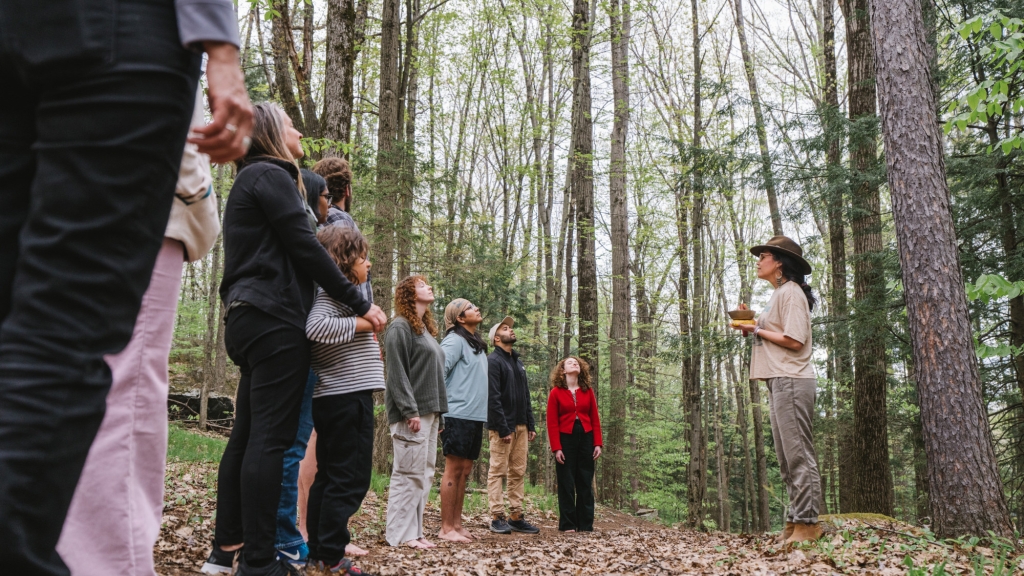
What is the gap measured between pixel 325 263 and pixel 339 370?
96cm

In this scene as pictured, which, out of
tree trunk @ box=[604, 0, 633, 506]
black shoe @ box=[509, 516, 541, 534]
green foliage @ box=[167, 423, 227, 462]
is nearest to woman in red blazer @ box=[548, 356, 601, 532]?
black shoe @ box=[509, 516, 541, 534]

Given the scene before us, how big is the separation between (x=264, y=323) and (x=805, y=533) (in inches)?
199

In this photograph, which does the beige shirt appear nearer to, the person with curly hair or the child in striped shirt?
the person with curly hair

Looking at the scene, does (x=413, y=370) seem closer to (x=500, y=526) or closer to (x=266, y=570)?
(x=500, y=526)

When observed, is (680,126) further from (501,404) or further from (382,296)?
(501,404)

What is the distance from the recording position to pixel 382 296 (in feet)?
37.7

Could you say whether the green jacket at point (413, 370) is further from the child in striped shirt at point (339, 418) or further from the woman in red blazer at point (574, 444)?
the woman in red blazer at point (574, 444)

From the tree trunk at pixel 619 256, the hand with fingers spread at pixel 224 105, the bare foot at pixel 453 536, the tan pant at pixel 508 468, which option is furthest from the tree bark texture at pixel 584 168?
the hand with fingers spread at pixel 224 105

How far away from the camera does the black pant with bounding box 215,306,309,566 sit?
123 inches

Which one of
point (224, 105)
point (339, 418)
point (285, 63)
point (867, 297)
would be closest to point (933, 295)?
point (867, 297)

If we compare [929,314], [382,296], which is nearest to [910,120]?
[929,314]

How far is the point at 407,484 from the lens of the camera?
19.6ft

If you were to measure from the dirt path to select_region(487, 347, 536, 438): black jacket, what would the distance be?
4.69 feet

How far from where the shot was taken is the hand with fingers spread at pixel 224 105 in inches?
60.0
